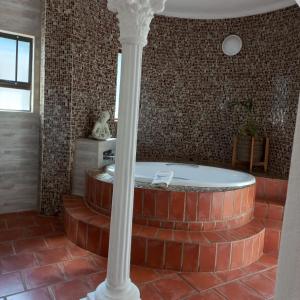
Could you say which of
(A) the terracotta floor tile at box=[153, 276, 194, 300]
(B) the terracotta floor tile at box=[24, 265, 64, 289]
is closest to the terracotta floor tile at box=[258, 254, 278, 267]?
(A) the terracotta floor tile at box=[153, 276, 194, 300]

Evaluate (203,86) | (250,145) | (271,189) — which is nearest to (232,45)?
(203,86)

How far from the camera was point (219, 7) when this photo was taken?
13.7 feet

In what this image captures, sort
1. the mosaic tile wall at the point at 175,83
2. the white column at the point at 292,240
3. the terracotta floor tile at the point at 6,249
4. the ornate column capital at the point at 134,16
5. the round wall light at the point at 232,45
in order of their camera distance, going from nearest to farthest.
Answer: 1. the white column at the point at 292,240
2. the ornate column capital at the point at 134,16
3. the terracotta floor tile at the point at 6,249
4. the mosaic tile wall at the point at 175,83
5. the round wall light at the point at 232,45

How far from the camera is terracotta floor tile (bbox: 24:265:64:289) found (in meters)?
2.10

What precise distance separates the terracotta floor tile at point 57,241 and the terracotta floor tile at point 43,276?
0.39 meters

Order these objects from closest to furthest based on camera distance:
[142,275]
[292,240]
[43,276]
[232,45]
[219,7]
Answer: [292,240] → [43,276] → [142,275] → [219,7] → [232,45]

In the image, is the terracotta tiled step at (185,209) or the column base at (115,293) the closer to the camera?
the column base at (115,293)

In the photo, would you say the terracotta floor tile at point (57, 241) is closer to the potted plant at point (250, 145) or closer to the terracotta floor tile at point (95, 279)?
the terracotta floor tile at point (95, 279)

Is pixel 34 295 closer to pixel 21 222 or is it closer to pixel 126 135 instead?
pixel 126 135

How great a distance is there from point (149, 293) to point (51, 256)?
3.06 ft

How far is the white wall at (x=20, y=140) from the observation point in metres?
3.24

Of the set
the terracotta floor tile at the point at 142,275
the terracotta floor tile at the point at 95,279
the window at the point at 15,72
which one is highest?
the window at the point at 15,72

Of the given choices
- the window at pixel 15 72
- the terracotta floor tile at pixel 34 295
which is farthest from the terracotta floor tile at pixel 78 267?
the window at pixel 15 72

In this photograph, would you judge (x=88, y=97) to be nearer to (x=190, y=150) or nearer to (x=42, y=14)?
(x=42, y=14)
